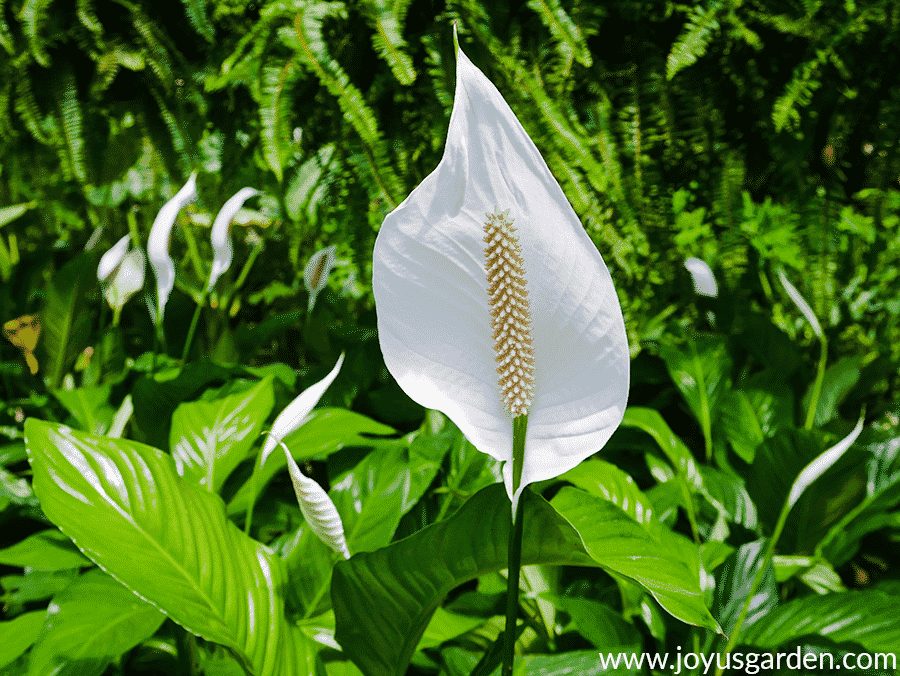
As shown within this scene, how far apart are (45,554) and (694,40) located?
47.7 inches

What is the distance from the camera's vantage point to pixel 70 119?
4.02ft

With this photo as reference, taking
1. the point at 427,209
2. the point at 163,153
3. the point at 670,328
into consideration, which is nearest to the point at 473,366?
the point at 427,209

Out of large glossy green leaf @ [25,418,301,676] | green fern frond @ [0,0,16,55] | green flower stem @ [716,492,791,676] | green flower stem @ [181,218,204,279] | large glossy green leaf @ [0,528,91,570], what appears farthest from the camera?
green flower stem @ [181,218,204,279]

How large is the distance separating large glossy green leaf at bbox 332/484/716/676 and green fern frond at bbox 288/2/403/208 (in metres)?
0.65

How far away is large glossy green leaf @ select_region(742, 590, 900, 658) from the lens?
66 centimetres

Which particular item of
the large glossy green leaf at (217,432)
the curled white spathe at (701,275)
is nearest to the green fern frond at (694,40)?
the curled white spathe at (701,275)

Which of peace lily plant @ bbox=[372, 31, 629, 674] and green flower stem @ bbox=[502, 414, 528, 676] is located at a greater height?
peace lily plant @ bbox=[372, 31, 629, 674]

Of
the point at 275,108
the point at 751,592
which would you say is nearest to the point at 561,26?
the point at 275,108

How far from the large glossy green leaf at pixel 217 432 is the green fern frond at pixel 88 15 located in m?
0.77

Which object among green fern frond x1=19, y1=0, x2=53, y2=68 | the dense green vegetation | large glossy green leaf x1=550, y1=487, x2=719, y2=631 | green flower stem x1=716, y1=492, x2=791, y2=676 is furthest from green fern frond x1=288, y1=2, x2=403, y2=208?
green flower stem x1=716, y1=492, x2=791, y2=676

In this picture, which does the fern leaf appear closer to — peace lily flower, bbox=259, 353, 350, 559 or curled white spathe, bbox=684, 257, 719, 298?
curled white spathe, bbox=684, 257, 719, 298

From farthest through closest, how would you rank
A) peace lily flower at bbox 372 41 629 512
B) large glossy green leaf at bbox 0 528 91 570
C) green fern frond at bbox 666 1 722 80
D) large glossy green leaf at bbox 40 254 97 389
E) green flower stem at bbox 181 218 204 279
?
green flower stem at bbox 181 218 204 279 < large glossy green leaf at bbox 40 254 97 389 < green fern frond at bbox 666 1 722 80 < large glossy green leaf at bbox 0 528 91 570 < peace lily flower at bbox 372 41 629 512

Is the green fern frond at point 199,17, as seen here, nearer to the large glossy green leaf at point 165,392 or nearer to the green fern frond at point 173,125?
the green fern frond at point 173,125

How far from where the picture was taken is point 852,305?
144cm
